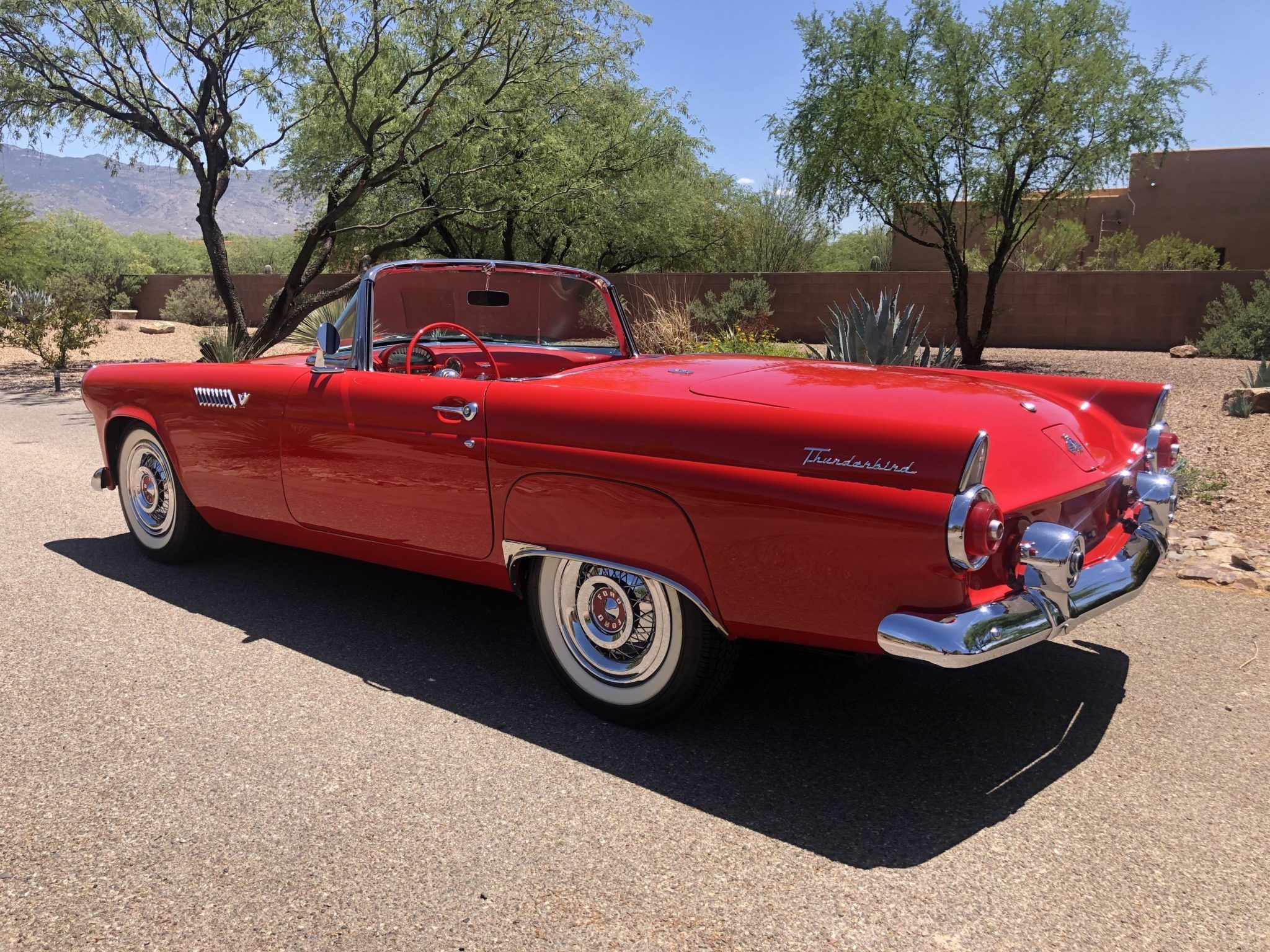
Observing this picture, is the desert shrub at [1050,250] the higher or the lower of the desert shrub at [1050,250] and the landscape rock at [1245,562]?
the higher

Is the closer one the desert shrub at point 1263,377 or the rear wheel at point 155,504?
the rear wheel at point 155,504

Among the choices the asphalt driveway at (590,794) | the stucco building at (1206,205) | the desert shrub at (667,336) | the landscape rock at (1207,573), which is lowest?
the asphalt driveway at (590,794)

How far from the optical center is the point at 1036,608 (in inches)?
103

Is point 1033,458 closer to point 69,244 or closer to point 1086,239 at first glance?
point 1086,239

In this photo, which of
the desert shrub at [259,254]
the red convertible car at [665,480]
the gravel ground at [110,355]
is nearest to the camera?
the red convertible car at [665,480]

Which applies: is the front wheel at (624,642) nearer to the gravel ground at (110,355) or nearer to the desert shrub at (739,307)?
the gravel ground at (110,355)

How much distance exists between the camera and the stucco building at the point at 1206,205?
28703 mm

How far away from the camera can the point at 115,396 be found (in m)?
4.82

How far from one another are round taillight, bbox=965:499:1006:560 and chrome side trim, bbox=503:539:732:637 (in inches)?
29.1

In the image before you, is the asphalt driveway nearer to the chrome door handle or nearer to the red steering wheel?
the chrome door handle

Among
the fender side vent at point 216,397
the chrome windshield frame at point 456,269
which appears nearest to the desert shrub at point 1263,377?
the chrome windshield frame at point 456,269

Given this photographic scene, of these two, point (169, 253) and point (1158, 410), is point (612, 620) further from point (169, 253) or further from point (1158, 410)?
point (169, 253)

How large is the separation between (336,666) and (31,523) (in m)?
3.17

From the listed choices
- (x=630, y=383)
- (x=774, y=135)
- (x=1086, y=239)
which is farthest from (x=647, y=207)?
(x=630, y=383)
